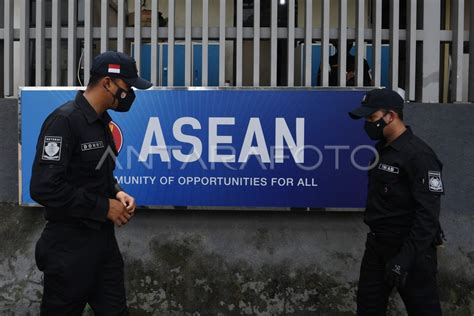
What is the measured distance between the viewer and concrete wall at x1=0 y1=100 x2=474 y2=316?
413 cm

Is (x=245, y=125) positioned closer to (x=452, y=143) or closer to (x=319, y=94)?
(x=319, y=94)

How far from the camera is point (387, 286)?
3053 mm

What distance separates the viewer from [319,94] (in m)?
4.09

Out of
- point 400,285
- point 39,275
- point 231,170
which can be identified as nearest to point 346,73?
point 231,170

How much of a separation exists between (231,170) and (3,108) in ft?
6.85

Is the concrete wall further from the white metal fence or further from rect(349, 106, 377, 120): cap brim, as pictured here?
rect(349, 106, 377, 120): cap brim

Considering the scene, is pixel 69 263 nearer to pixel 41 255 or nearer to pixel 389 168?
pixel 41 255

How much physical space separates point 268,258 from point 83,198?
2.05m

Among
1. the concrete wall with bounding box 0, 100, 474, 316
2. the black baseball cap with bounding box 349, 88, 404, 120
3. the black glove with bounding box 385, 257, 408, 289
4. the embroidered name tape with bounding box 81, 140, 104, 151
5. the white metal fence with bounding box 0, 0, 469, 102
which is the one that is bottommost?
the concrete wall with bounding box 0, 100, 474, 316

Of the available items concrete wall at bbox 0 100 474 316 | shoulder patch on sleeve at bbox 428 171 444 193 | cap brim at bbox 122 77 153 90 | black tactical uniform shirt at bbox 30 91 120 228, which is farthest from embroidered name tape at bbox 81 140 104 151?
shoulder patch on sleeve at bbox 428 171 444 193

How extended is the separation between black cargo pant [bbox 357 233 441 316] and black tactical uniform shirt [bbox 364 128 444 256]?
0.11m

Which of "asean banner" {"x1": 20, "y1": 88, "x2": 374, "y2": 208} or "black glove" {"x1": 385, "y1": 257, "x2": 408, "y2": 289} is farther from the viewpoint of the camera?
"asean banner" {"x1": 20, "y1": 88, "x2": 374, "y2": 208}

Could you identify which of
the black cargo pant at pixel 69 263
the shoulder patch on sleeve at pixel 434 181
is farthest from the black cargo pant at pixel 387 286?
the black cargo pant at pixel 69 263

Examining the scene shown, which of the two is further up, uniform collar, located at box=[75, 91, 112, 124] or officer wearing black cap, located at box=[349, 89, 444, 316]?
uniform collar, located at box=[75, 91, 112, 124]
